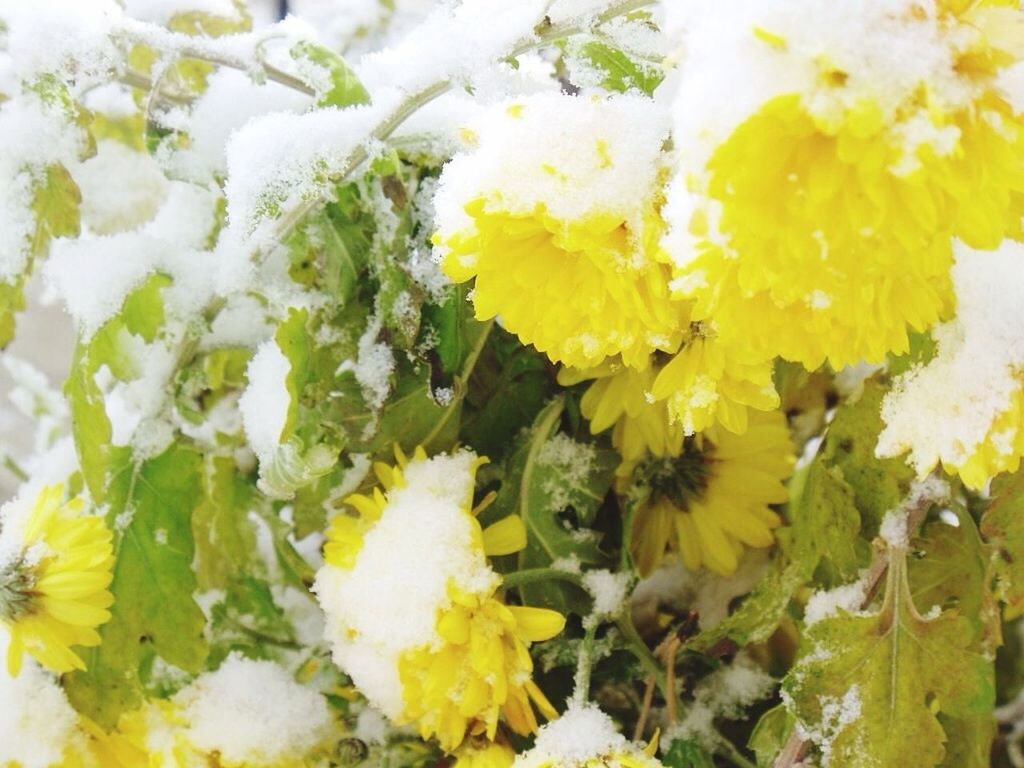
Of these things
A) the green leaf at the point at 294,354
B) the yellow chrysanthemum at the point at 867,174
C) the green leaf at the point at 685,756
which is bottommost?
the green leaf at the point at 685,756

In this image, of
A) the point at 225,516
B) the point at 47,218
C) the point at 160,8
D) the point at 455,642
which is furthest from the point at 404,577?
the point at 160,8

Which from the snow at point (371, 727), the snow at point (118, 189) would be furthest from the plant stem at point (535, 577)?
the snow at point (118, 189)

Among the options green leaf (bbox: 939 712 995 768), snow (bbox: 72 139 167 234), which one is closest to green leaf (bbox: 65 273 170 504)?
snow (bbox: 72 139 167 234)

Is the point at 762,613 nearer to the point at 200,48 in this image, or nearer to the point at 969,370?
the point at 969,370

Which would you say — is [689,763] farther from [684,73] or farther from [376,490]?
[684,73]

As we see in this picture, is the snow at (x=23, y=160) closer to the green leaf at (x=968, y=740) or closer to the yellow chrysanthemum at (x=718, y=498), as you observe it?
the yellow chrysanthemum at (x=718, y=498)

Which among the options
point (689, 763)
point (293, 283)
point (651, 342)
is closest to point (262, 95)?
point (293, 283)
